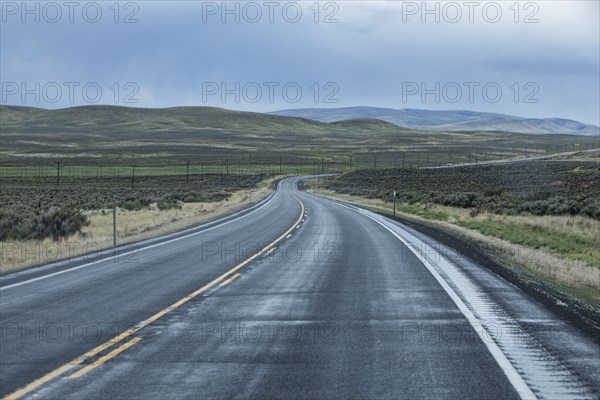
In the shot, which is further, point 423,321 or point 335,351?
point 423,321

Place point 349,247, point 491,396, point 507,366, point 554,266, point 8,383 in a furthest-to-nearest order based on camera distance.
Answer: point 349,247 → point 554,266 → point 507,366 → point 8,383 → point 491,396

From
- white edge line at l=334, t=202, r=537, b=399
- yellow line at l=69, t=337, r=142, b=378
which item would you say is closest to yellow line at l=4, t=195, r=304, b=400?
yellow line at l=69, t=337, r=142, b=378

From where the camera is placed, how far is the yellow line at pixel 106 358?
21.2 feet

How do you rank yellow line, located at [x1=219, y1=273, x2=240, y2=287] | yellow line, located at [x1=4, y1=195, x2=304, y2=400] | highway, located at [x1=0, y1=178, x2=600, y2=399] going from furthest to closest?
1. yellow line, located at [x1=219, y1=273, x2=240, y2=287]
2. highway, located at [x1=0, y1=178, x2=600, y2=399]
3. yellow line, located at [x1=4, y1=195, x2=304, y2=400]

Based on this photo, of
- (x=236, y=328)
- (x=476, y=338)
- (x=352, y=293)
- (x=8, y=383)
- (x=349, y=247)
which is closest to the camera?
(x=8, y=383)

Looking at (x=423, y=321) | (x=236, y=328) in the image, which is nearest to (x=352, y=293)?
(x=423, y=321)

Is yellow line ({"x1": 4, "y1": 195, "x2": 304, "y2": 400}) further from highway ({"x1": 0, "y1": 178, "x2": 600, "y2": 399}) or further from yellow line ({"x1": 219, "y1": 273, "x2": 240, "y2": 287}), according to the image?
yellow line ({"x1": 219, "y1": 273, "x2": 240, "y2": 287})

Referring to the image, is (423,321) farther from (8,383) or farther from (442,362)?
(8,383)

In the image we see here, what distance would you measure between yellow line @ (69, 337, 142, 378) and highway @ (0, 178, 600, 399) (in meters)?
0.02

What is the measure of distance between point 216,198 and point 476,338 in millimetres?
59837

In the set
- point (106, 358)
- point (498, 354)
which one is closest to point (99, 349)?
point (106, 358)

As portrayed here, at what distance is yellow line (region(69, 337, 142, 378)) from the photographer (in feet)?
21.2

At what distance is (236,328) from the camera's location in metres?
8.57

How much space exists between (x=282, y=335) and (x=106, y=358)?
2239 millimetres
